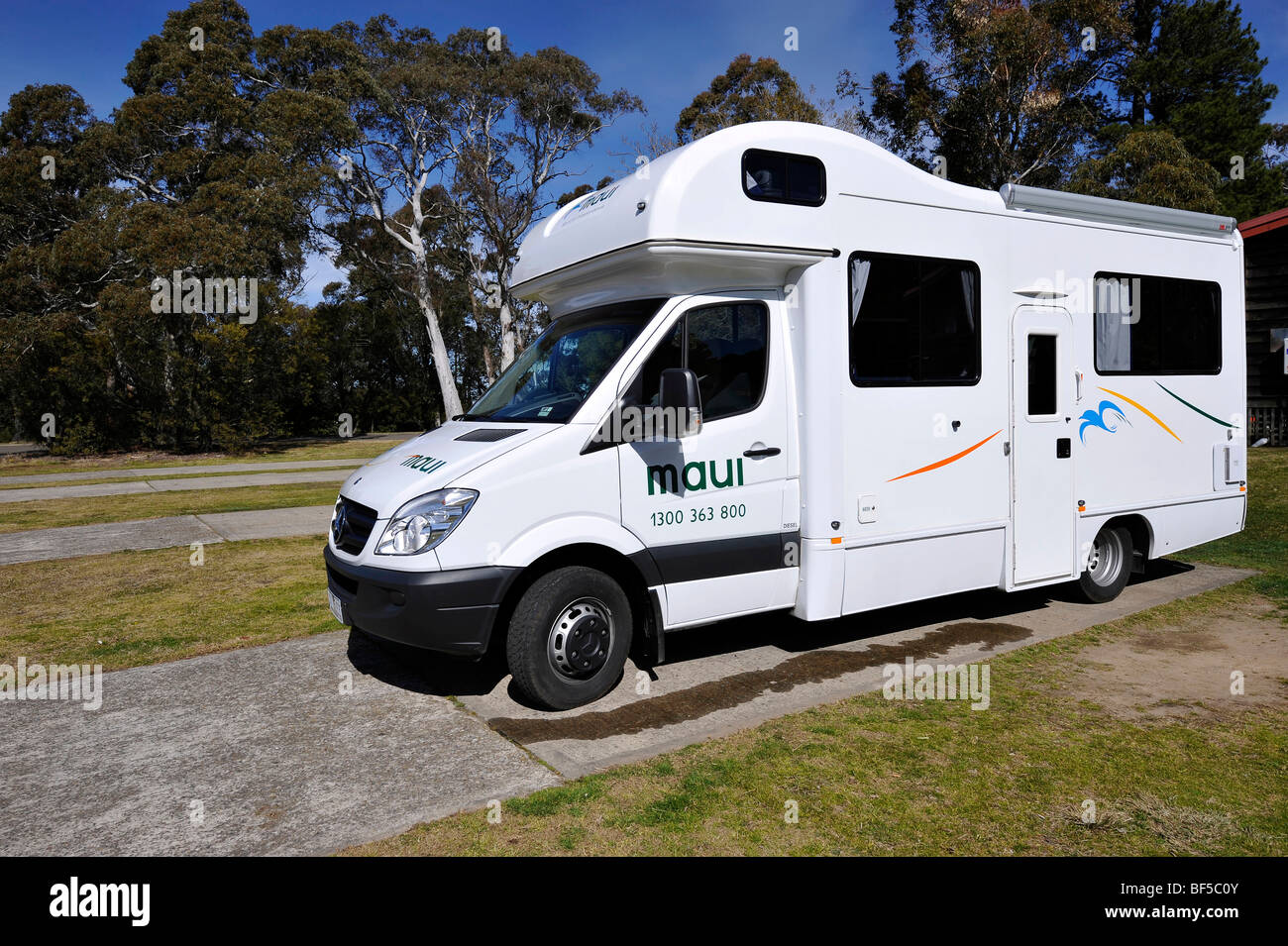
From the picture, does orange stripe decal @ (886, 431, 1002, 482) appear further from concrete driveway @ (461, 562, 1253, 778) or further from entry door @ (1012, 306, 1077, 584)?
concrete driveway @ (461, 562, 1253, 778)

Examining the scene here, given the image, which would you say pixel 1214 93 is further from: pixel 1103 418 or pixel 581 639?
pixel 581 639

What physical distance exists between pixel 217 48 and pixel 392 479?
3155 cm

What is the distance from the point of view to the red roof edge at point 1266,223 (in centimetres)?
1711

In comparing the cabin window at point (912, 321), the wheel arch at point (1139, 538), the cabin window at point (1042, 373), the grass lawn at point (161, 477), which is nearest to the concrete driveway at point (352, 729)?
the wheel arch at point (1139, 538)

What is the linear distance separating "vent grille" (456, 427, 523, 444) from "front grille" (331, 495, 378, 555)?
0.71 m

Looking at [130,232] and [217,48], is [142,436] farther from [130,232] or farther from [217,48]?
[217,48]

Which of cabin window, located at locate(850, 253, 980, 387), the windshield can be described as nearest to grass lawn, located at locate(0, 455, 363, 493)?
the windshield

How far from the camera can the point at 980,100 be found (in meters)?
23.5

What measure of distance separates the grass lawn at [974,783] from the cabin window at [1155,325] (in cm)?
264

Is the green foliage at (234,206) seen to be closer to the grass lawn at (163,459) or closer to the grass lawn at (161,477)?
the grass lawn at (163,459)

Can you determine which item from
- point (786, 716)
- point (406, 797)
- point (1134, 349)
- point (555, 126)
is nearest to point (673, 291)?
point (786, 716)

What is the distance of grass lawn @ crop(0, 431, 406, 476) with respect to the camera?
23333 millimetres

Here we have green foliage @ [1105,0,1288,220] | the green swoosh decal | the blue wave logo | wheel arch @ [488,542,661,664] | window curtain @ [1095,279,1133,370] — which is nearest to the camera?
wheel arch @ [488,542,661,664]

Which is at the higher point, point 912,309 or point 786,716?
point 912,309
